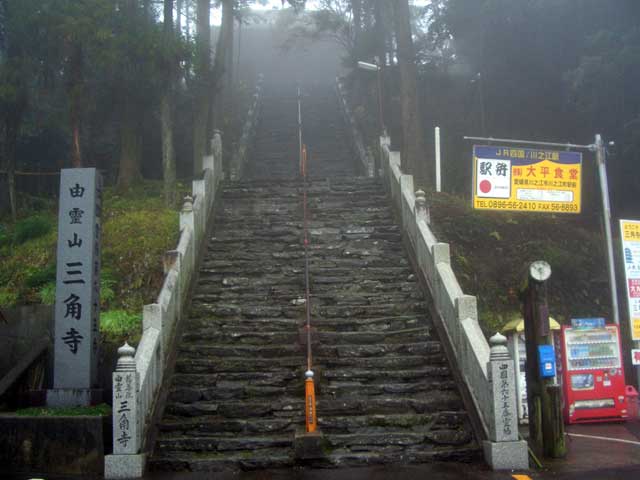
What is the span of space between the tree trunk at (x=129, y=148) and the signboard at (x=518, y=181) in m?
11.9

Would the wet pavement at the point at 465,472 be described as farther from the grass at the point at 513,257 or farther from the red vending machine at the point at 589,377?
the grass at the point at 513,257

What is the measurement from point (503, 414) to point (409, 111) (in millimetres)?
15058

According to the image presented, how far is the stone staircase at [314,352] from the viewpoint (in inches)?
381

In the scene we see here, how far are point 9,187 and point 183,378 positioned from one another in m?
11.2

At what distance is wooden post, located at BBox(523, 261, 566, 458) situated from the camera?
31.3 ft

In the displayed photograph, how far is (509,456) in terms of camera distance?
29.9 feet

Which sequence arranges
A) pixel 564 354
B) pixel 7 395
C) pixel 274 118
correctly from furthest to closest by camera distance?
pixel 274 118
pixel 564 354
pixel 7 395

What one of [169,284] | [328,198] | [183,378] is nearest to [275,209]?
[328,198]

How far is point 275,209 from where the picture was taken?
17594 millimetres

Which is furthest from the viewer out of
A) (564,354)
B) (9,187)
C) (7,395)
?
(9,187)

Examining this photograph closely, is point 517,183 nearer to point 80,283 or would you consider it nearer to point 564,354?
point 564,354

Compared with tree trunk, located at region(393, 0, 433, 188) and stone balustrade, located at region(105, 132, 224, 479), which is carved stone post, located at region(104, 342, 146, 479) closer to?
stone balustrade, located at region(105, 132, 224, 479)

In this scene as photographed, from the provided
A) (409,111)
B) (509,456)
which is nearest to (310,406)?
(509,456)

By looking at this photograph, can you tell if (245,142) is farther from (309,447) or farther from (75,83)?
(309,447)
